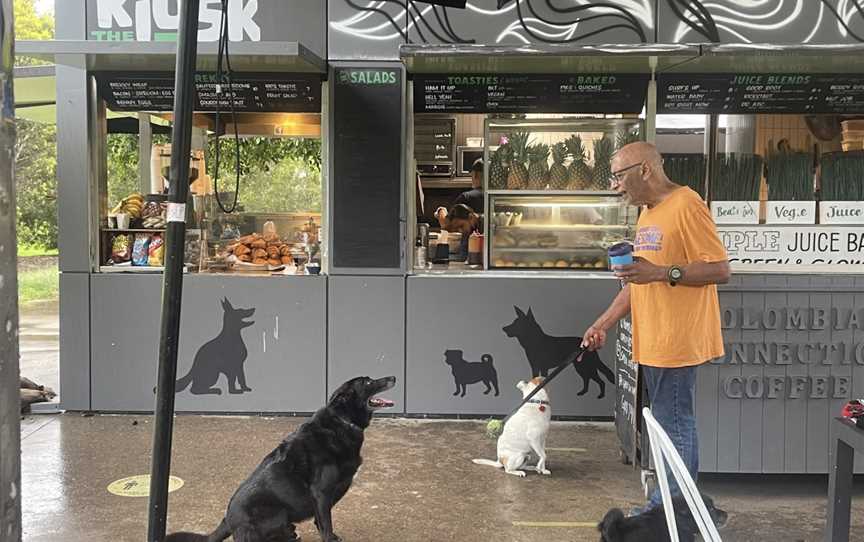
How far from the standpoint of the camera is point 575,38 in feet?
20.8

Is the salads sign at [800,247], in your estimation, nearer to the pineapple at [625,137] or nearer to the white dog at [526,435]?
the pineapple at [625,137]

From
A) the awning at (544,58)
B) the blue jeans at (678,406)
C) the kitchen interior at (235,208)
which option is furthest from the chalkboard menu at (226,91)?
the blue jeans at (678,406)

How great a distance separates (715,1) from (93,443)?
5829mm

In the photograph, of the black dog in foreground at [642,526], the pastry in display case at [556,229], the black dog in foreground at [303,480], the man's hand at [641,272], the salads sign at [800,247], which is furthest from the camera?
the pastry in display case at [556,229]

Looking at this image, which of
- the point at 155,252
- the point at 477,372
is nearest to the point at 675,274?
the point at 477,372

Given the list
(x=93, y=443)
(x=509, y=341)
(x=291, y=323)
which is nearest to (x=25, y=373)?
(x=93, y=443)

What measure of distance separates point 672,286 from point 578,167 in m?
3.09

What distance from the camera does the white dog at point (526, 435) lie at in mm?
4949

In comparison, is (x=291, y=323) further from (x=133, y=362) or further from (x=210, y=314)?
(x=133, y=362)

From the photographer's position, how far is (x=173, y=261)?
11.1 feet

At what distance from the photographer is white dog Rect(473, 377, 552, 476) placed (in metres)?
4.95

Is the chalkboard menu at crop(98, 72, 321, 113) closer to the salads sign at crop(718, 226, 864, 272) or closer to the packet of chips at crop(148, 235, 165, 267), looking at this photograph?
the packet of chips at crop(148, 235, 165, 267)

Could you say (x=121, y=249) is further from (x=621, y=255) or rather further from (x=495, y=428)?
(x=621, y=255)

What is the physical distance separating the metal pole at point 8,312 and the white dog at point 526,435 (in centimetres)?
313
